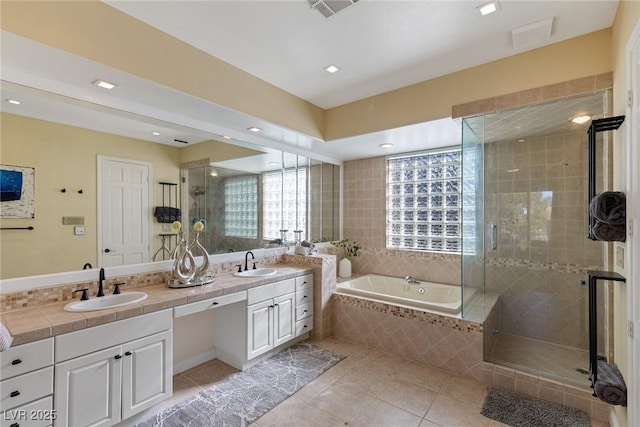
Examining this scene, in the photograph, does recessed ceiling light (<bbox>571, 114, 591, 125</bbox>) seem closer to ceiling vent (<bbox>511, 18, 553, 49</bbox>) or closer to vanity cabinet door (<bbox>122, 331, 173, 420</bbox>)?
ceiling vent (<bbox>511, 18, 553, 49</bbox>)

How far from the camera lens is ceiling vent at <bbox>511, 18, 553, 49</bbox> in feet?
6.70

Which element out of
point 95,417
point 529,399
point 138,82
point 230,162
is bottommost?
point 529,399

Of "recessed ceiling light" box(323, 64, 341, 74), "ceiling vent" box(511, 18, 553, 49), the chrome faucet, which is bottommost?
the chrome faucet

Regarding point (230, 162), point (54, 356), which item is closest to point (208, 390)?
point (54, 356)

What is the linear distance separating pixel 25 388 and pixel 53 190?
125 centimetres

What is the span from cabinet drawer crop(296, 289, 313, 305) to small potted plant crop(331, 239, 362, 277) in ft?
3.60

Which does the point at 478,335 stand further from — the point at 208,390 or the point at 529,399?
the point at 208,390

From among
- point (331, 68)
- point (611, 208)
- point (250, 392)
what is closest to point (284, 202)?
point (331, 68)

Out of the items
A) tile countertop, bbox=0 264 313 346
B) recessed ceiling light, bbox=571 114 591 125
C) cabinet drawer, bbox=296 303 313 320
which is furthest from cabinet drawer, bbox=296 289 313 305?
recessed ceiling light, bbox=571 114 591 125

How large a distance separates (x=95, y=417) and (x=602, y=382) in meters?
3.06

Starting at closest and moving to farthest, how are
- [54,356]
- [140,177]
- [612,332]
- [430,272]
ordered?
[54,356]
[612,332]
[140,177]
[430,272]

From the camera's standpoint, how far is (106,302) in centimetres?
208

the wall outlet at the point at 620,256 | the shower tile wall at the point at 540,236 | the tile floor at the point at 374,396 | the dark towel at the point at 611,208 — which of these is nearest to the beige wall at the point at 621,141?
the wall outlet at the point at 620,256

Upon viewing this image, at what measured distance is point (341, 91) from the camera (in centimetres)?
315
